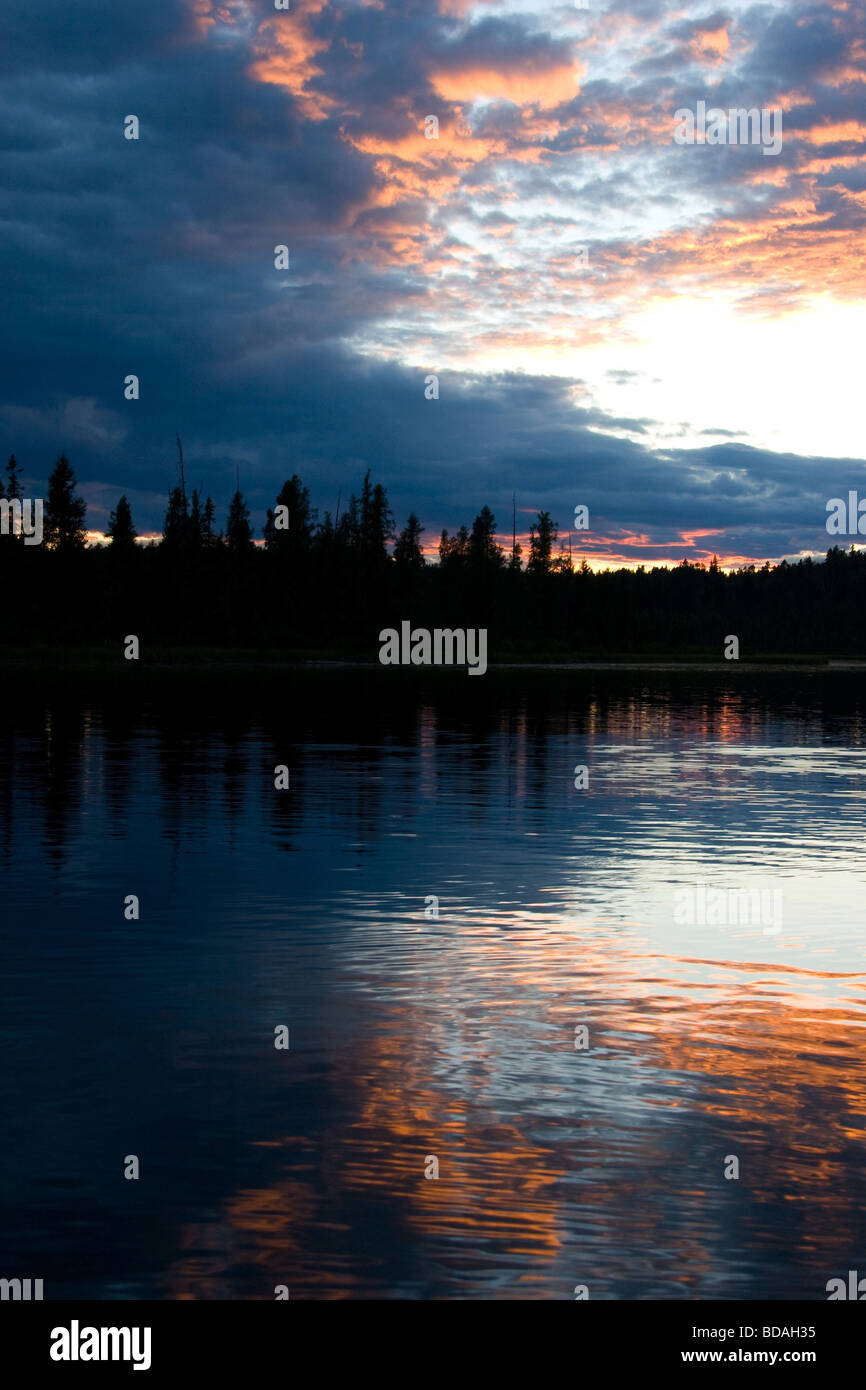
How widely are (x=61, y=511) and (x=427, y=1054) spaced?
558 feet

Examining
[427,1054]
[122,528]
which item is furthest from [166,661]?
[427,1054]

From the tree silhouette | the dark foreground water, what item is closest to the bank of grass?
the tree silhouette

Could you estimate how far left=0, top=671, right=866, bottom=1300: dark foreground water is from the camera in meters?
8.27

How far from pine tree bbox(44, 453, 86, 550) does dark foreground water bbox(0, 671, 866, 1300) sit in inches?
5946

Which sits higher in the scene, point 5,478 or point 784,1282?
point 5,478

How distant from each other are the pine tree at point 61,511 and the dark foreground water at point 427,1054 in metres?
151

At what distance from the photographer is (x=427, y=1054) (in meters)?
11.9

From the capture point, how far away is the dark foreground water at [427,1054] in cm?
827

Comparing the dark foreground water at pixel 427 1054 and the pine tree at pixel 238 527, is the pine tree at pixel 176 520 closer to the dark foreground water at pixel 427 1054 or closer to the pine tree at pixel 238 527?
the pine tree at pixel 238 527

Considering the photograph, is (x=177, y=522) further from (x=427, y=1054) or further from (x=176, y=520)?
(x=427, y=1054)

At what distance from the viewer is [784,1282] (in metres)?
7.93
